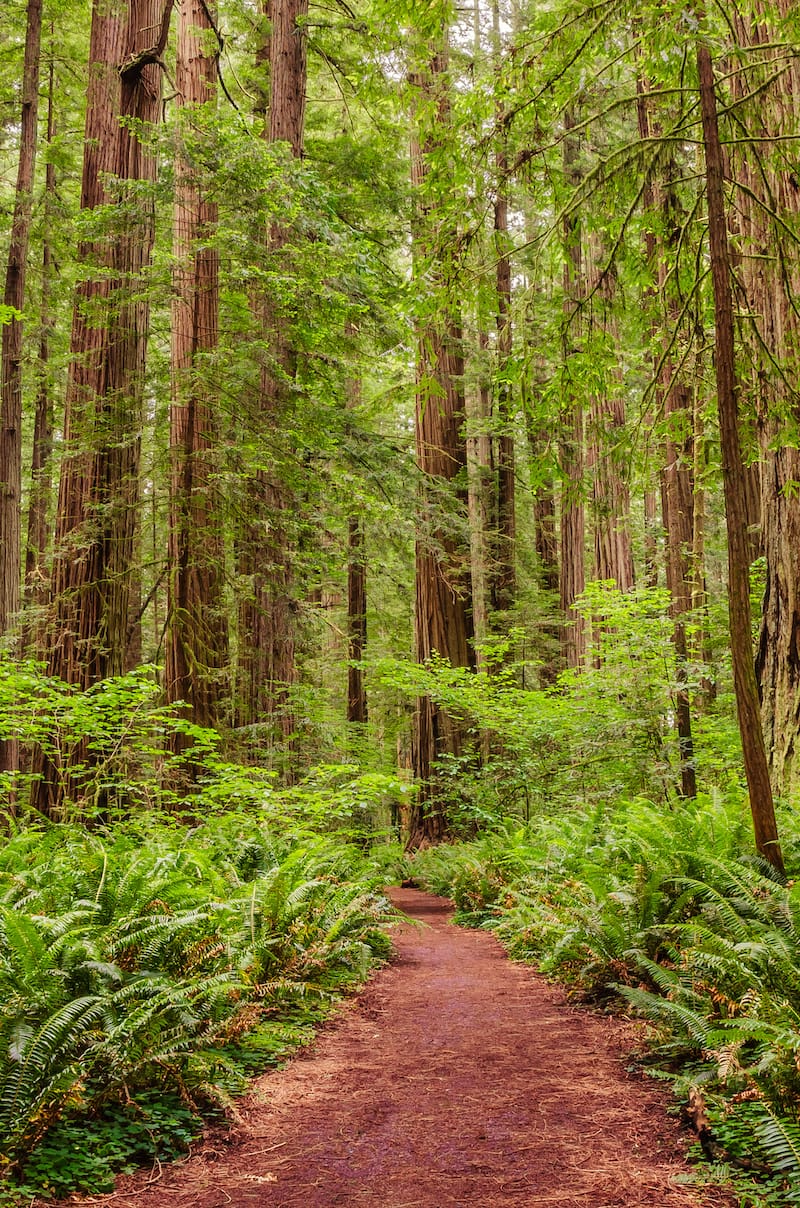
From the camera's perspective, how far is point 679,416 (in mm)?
6230

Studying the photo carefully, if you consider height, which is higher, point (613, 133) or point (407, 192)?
point (613, 133)

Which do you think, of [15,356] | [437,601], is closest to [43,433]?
[15,356]

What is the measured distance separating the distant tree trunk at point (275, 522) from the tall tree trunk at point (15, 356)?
2.69 metres

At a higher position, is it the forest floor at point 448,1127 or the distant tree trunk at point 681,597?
the distant tree trunk at point 681,597

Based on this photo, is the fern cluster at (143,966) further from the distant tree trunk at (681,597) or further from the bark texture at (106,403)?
the distant tree trunk at (681,597)

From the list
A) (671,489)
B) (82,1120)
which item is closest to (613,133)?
(671,489)

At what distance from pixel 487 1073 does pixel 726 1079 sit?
118 cm

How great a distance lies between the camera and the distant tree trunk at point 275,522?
9.02 m

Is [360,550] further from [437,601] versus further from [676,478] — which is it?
[676,478]

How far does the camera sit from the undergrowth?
265 centimetres

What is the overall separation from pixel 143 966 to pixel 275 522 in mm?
6067

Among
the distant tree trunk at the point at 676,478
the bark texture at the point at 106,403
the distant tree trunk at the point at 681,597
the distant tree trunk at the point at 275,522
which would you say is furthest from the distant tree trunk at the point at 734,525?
the bark texture at the point at 106,403

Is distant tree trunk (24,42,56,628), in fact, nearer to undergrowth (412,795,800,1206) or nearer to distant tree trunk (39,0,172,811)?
Result: distant tree trunk (39,0,172,811)

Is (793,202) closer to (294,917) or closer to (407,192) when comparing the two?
(294,917)
